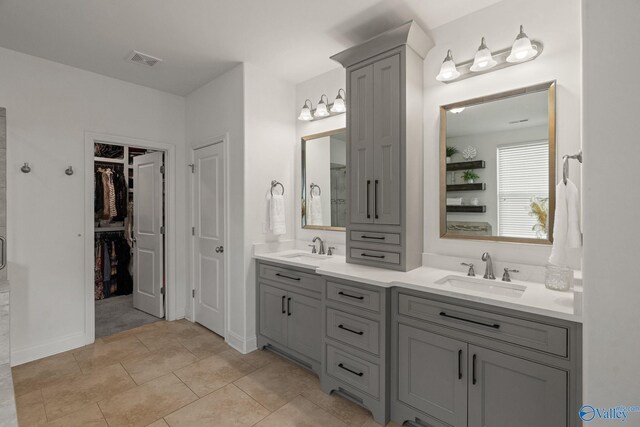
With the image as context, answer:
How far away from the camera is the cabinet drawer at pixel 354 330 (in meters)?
2.01

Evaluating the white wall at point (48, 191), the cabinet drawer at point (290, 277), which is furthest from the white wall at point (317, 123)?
the white wall at point (48, 191)

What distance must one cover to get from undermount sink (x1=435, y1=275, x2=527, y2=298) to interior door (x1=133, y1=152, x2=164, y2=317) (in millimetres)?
3222

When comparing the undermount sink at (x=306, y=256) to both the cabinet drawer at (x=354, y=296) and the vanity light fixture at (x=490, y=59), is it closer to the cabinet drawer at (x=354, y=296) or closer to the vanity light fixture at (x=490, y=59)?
the cabinet drawer at (x=354, y=296)

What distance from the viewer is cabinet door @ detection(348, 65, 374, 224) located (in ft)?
7.79

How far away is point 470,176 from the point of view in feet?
7.22

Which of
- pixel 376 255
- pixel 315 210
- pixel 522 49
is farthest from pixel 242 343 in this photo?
pixel 522 49

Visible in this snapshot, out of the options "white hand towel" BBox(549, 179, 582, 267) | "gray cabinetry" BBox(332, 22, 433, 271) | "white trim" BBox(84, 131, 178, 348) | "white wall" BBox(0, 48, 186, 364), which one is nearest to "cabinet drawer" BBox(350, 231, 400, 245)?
"gray cabinetry" BBox(332, 22, 433, 271)

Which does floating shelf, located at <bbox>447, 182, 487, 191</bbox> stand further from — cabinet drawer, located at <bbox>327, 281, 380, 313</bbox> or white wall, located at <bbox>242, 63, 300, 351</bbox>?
white wall, located at <bbox>242, 63, 300, 351</bbox>

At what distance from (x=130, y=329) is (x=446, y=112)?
3.82 meters

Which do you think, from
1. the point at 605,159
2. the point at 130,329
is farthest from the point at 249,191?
the point at 605,159

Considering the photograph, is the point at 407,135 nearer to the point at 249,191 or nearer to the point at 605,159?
the point at 605,159

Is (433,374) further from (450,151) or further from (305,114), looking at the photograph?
(305,114)

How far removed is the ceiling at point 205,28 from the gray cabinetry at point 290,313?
1.90 meters

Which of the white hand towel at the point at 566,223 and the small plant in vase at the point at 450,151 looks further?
the small plant in vase at the point at 450,151
